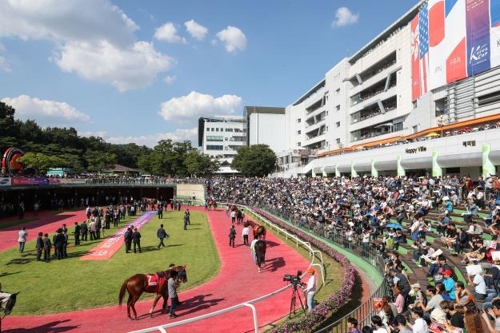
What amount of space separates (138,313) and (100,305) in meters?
1.43

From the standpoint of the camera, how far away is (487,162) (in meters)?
21.7

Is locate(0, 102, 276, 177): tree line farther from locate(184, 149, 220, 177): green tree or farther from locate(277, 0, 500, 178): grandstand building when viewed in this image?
locate(277, 0, 500, 178): grandstand building

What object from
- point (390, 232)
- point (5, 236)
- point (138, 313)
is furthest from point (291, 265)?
point (5, 236)

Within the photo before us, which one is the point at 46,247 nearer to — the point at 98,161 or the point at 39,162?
the point at 39,162

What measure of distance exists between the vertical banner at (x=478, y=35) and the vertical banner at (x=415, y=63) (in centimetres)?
770

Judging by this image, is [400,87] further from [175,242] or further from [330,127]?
[175,242]

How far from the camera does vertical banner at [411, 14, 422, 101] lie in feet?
119

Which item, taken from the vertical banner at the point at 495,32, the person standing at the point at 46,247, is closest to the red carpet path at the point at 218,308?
the person standing at the point at 46,247

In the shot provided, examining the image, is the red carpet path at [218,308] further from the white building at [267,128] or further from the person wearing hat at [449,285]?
the white building at [267,128]

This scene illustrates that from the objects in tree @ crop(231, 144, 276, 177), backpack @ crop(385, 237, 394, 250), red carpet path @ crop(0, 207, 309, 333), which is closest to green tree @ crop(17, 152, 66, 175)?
tree @ crop(231, 144, 276, 177)

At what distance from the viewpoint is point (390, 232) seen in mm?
15836

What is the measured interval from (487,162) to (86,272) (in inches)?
923

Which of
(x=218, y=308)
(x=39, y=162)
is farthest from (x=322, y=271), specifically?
(x=39, y=162)

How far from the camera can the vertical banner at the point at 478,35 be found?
2669cm
